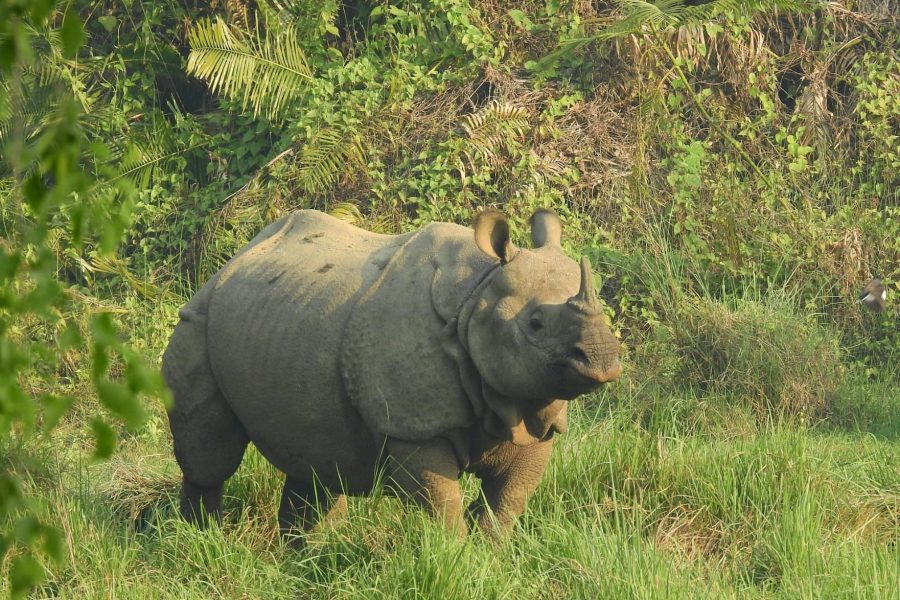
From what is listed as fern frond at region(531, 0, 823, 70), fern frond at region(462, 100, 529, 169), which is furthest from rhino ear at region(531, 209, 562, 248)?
fern frond at region(462, 100, 529, 169)

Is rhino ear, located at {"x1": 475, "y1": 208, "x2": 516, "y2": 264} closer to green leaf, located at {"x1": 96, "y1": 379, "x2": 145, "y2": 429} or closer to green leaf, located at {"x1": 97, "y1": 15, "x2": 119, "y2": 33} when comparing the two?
green leaf, located at {"x1": 96, "y1": 379, "x2": 145, "y2": 429}

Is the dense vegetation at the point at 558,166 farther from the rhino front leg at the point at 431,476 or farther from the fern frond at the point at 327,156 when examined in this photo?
the rhino front leg at the point at 431,476

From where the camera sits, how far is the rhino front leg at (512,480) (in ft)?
18.1

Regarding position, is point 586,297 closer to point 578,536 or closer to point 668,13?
point 578,536

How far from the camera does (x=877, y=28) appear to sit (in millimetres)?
10844

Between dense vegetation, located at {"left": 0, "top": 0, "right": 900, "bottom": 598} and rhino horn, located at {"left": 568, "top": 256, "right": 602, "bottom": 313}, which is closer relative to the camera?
rhino horn, located at {"left": 568, "top": 256, "right": 602, "bottom": 313}

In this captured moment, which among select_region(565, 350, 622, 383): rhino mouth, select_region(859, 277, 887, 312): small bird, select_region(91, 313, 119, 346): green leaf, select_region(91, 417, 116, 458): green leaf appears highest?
select_region(91, 313, 119, 346): green leaf

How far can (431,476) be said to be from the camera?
5258 mm

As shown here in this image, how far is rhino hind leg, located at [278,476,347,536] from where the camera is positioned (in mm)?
5984

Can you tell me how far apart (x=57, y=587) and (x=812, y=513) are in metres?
2.85

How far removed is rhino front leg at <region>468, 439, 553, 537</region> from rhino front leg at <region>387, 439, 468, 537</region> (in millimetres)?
215

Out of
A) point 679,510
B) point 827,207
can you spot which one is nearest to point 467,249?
point 679,510

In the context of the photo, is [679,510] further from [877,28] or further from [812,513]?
[877,28]

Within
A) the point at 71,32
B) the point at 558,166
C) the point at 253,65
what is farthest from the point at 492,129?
the point at 71,32
